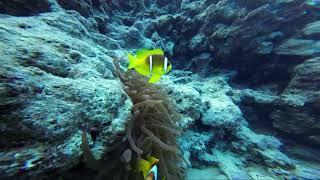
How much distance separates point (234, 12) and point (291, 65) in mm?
2271

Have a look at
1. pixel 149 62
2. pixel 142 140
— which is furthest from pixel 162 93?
pixel 142 140

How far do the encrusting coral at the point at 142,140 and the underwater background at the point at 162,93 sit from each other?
0.01 metres

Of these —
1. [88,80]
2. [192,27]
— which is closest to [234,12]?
[192,27]

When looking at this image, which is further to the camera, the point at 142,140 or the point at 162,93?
the point at 162,93

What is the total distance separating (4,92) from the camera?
1.24 metres

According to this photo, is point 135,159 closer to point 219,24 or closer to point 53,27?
point 53,27

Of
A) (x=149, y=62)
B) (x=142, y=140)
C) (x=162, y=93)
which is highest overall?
(x=149, y=62)

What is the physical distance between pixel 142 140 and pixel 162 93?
878 millimetres

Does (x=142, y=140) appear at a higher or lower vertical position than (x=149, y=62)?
lower

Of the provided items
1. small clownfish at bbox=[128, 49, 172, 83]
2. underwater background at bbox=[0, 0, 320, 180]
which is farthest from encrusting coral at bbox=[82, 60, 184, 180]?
small clownfish at bbox=[128, 49, 172, 83]

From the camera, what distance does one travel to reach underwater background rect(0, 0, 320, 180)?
1394 mm

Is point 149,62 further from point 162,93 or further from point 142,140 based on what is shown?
point 142,140

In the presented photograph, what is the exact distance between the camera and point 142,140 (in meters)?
2.19

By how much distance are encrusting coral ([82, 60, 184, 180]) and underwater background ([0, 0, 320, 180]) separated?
13mm
